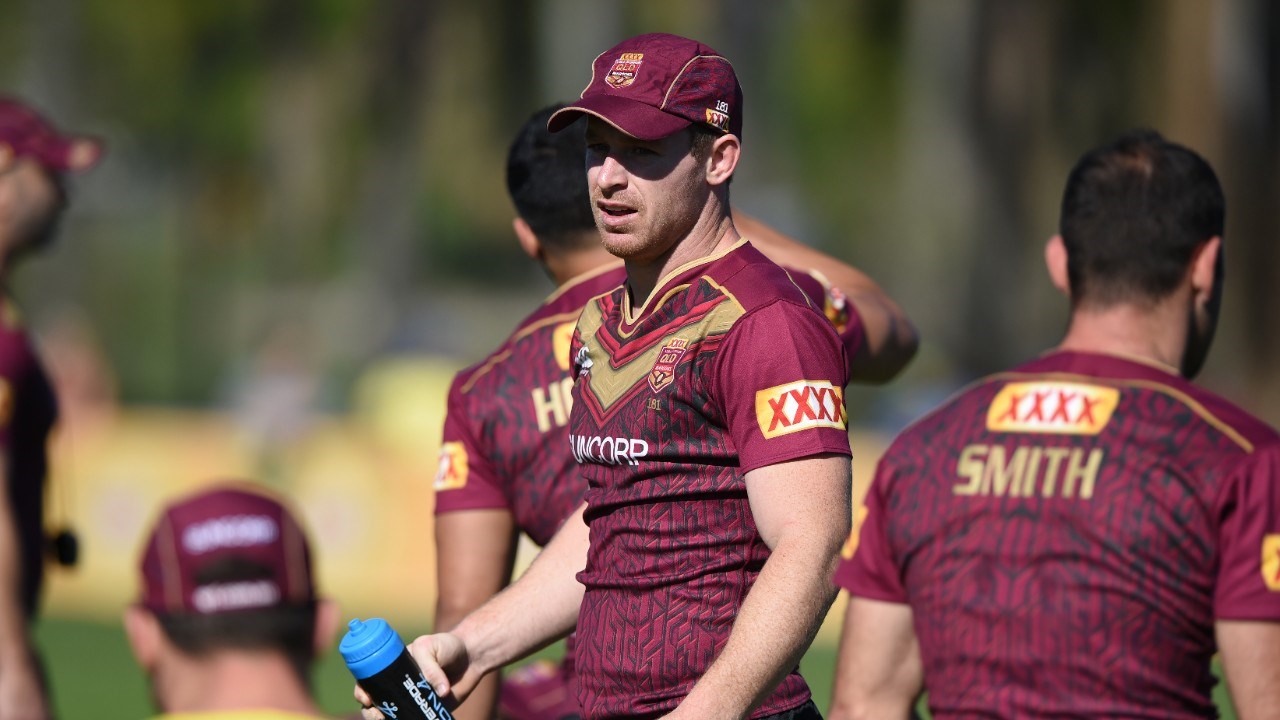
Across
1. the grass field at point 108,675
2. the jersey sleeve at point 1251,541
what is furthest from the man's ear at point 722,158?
the grass field at point 108,675

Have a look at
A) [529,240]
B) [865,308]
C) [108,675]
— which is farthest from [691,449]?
[108,675]

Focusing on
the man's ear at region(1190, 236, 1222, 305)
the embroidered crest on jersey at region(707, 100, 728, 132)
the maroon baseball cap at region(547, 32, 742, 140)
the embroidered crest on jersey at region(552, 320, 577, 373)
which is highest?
the maroon baseball cap at region(547, 32, 742, 140)

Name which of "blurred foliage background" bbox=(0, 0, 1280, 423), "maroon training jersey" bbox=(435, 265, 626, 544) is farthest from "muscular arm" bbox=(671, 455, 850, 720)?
"blurred foliage background" bbox=(0, 0, 1280, 423)

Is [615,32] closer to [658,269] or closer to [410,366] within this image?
[410,366]

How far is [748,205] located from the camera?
3088cm

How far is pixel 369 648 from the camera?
3217mm

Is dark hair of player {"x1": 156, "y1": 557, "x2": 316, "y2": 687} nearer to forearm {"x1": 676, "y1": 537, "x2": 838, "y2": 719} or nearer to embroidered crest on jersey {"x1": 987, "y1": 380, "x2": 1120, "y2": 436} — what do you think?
forearm {"x1": 676, "y1": 537, "x2": 838, "y2": 719}

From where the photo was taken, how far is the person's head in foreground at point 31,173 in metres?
6.27

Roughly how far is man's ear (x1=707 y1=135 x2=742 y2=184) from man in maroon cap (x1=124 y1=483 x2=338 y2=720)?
1.29m

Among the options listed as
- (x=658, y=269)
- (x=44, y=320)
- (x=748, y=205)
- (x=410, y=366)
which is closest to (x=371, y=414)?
(x=410, y=366)

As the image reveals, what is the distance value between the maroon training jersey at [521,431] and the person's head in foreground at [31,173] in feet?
7.21

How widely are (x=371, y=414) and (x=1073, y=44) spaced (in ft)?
58.1

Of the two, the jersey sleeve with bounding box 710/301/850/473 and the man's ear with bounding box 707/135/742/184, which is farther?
the man's ear with bounding box 707/135/742/184

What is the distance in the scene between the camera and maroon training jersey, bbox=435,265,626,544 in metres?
4.80
